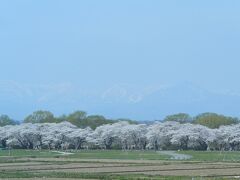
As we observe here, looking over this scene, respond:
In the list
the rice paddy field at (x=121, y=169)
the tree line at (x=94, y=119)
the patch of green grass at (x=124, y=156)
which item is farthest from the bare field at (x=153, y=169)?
the tree line at (x=94, y=119)

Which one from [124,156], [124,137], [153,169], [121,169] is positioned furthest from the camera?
[124,137]

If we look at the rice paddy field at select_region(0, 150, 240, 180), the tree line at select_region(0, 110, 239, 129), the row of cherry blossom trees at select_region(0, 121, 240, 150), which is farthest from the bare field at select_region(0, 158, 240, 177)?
the tree line at select_region(0, 110, 239, 129)

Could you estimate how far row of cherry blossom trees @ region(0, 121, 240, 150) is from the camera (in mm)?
82312

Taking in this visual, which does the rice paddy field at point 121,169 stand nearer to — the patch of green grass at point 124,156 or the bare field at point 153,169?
the bare field at point 153,169

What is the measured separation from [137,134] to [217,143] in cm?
1117

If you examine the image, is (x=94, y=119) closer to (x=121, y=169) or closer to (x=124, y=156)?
(x=124, y=156)

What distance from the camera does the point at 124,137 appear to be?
87812mm

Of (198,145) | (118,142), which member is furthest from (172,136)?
(118,142)

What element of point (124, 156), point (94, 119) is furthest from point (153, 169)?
point (94, 119)

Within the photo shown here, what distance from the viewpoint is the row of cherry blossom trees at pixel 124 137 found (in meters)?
82.3

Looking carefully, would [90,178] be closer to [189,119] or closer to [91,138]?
[91,138]

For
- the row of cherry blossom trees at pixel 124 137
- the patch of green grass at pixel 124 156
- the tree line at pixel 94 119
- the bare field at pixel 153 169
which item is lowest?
the bare field at pixel 153 169

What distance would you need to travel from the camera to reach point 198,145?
8562cm

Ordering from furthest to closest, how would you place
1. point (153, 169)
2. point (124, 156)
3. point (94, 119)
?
point (94, 119) → point (124, 156) → point (153, 169)
